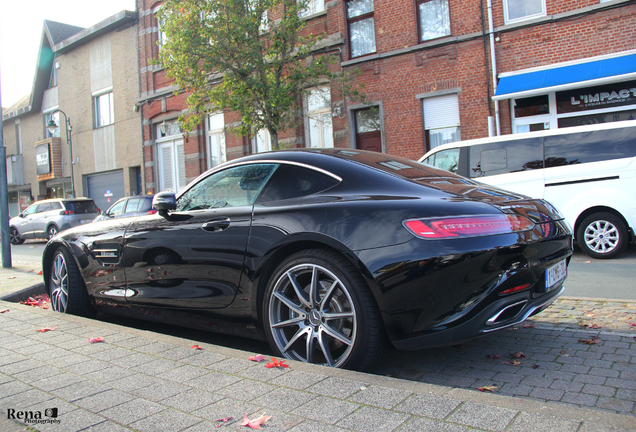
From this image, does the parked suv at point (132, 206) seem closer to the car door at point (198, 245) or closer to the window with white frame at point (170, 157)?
the window with white frame at point (170, 157)

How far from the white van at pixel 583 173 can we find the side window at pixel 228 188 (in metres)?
6.69

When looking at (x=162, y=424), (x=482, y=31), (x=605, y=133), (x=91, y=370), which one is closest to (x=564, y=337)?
(x=162, y=424)

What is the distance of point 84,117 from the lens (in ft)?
94.5

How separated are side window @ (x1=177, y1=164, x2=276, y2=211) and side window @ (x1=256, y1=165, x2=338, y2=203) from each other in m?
0.09

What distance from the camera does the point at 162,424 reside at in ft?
6.82

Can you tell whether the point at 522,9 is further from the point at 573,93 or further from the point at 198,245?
the point at 198,245

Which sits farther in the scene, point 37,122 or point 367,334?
point 37,122

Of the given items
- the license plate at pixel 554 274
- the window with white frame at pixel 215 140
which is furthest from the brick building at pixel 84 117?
the license plate at pixel 554 274

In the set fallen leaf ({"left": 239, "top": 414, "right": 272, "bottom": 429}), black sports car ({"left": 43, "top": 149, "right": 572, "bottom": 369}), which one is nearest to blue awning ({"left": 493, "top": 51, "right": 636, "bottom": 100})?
black sports car ({"left": 43, "top": 149, "right": 572, "bottom": 369})

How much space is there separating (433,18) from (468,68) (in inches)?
80.4

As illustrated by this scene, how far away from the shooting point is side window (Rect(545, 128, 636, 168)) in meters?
8.03

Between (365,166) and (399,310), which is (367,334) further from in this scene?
(365,166)

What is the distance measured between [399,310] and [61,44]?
106 feet

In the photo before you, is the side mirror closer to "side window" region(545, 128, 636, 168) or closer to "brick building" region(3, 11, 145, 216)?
"side window" region(545, 128, 636, 168)
